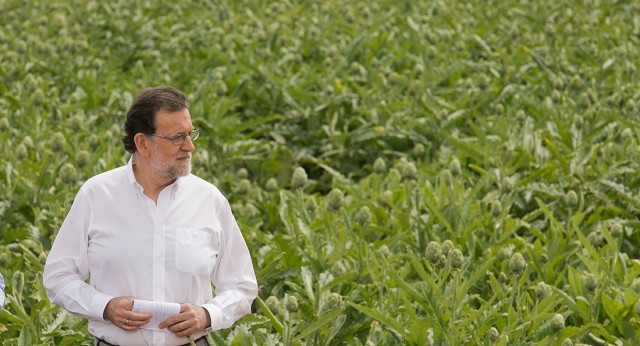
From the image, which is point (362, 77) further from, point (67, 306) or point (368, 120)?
point (67, 306)

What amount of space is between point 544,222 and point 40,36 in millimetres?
5912

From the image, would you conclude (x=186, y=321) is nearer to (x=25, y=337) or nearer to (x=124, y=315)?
(x=124, y=315)

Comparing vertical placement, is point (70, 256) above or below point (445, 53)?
above

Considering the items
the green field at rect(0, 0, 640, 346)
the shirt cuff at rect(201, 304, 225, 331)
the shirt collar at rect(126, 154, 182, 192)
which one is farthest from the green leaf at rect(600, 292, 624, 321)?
the shirt collar at rect(126, 154, 182, 192)

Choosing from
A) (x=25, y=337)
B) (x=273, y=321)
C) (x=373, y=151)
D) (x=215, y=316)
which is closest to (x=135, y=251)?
(x=215, y=316)

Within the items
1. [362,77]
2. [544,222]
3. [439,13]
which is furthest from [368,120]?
[439,13]

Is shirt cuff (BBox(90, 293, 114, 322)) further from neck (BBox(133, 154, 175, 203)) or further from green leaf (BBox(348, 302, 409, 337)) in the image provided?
green leaf (BBox(348, 302, 409, 337))

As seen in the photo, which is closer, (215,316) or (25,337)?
(215,316)

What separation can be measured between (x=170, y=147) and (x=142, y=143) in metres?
0.12

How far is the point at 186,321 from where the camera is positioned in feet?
11.8

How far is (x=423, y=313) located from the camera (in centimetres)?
539

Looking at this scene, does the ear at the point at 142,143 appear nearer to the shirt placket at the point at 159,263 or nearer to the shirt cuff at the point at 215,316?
the shirt placket at the point at 159,263

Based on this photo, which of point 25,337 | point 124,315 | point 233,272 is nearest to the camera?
point 124,315

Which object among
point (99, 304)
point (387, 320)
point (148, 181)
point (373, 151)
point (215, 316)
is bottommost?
point (373, 151)
